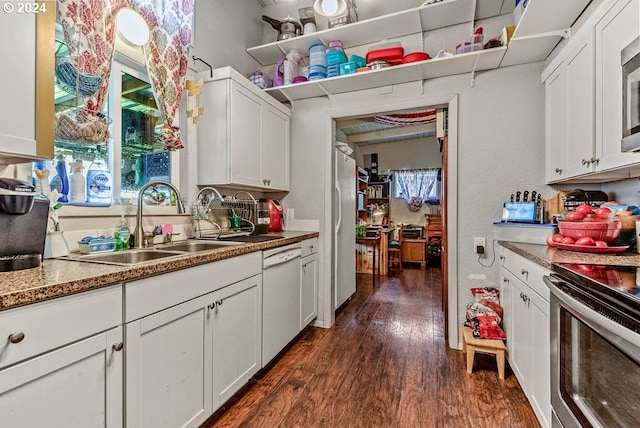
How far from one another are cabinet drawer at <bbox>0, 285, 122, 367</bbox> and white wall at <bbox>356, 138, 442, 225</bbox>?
6.59 m

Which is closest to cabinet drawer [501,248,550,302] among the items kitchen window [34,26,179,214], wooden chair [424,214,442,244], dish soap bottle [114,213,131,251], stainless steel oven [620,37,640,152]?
stainless steel oven [620,37,640,152]

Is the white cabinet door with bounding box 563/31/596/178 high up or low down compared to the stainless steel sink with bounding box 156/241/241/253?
up

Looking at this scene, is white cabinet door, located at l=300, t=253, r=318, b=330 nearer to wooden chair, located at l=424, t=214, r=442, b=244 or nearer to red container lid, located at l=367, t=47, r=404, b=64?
red container lid, located at l=367, t=47, r=404, b=64

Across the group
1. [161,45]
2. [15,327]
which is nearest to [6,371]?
[15,327]

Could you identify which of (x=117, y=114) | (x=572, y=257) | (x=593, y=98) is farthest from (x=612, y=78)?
(x=117, y=114)

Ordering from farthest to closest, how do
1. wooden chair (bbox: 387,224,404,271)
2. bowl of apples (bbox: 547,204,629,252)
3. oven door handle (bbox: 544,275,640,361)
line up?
wooden chair (bbox: 387,224,404,271)
bowl of apples (bbox: 547,204,629,252)
oven door handle (bbox: 544,275,640,361)

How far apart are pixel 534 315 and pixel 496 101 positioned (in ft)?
5.42

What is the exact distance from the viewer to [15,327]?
0.81m

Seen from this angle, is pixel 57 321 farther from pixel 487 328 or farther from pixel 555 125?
pixel 555 125

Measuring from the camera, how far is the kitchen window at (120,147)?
1568 mm

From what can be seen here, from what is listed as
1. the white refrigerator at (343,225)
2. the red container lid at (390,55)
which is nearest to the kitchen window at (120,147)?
the white refrigerator at (343,225)

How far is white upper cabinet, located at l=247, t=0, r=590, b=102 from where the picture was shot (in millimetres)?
1892

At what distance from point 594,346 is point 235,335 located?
1559 millimetres

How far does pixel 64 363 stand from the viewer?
0.92 meters
